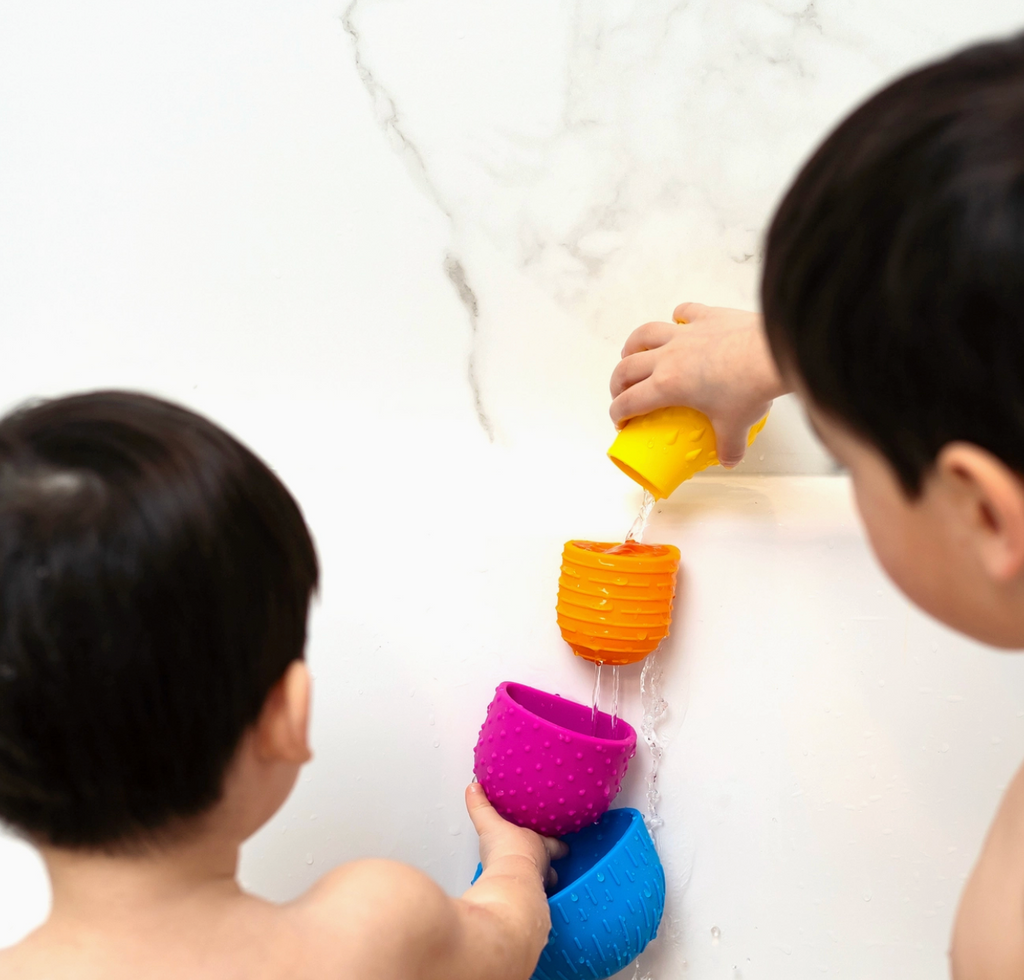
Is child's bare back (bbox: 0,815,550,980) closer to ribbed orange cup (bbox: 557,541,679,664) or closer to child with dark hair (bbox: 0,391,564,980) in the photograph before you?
child with dark hair (bbox: 0,391,564,980)

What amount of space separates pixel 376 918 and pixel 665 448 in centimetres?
44

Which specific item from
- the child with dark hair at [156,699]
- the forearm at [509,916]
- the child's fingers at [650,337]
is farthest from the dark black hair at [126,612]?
the child's fingers at [650,337]

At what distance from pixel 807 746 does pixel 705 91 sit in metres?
0.65

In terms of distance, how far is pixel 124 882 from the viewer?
51cm

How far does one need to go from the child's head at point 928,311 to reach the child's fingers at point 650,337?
376 mm

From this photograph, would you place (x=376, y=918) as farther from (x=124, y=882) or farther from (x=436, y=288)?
(x=436, y=288)

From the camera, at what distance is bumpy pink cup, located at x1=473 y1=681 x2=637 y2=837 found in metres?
0.75

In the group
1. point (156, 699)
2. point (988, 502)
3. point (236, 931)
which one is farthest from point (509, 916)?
point (988, 502)

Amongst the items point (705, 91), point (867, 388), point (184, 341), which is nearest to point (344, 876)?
point (867, 388)

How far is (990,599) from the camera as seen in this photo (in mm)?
464

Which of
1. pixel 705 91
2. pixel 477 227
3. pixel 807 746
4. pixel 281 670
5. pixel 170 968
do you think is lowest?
pixel 807 746

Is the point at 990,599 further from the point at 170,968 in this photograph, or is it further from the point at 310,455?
the point at 310,455

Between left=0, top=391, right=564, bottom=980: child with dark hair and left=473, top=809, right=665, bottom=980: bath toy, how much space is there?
193 mm

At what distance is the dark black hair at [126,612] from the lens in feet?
1.48
